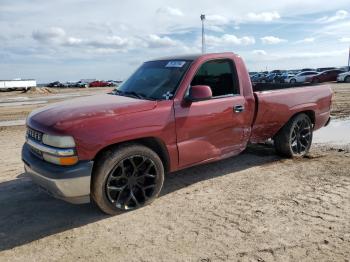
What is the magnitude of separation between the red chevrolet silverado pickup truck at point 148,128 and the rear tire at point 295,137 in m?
0.21

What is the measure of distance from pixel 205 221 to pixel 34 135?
2.28 m

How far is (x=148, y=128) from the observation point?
15.0 feet

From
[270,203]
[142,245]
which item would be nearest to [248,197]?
[270,203]

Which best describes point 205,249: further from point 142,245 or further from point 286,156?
point 286,156

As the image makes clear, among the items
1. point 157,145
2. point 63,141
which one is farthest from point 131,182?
point 63,141

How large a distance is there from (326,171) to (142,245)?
3.56m

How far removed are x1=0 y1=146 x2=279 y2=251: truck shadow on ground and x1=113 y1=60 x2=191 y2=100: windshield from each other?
55.5 inches

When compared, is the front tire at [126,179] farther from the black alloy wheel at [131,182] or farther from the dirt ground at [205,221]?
the dirt ground at [205,221]

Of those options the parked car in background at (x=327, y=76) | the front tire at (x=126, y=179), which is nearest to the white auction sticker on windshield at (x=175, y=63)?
the front tire at (x=126, y=179)

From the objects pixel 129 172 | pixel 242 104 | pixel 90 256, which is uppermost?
pixel 242 104

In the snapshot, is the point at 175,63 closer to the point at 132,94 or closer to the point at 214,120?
the point at 132,94

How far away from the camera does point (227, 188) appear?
5379 millimetres

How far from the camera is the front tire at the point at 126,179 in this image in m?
4.31

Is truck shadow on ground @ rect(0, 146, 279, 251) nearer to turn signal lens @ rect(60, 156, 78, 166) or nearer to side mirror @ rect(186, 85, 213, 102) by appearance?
turn signal lens @ rect(60, 156, 78, 166)
